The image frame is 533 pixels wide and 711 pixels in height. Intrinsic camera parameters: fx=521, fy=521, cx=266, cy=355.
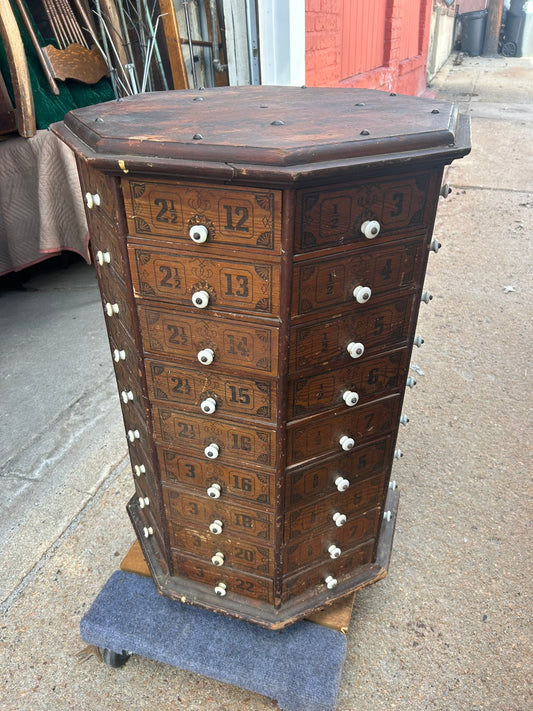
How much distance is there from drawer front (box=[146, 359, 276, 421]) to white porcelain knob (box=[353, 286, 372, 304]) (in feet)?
0.90

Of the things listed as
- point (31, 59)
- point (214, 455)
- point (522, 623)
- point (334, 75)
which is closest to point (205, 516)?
point (214, 455)

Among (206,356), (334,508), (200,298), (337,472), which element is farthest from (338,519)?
(200,298)

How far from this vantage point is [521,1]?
1764cm

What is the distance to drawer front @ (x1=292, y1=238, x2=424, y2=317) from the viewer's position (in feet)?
3.61

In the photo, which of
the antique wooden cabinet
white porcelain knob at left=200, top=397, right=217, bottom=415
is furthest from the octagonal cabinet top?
white porcelain knob at left=200, top=397, right=217, bottom=415

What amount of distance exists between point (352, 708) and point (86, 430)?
1772 mm

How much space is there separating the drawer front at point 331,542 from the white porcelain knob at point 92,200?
1048 millimetres

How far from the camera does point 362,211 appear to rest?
1.08m

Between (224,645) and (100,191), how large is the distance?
133 cm

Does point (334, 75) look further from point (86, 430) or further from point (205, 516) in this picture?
point (205, 516)

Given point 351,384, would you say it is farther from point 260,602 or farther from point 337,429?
point 260,602

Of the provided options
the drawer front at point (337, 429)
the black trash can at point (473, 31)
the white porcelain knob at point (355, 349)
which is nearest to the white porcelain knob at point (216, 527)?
the drawer front at point (337, 429)

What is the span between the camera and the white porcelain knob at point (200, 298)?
113 centimetres

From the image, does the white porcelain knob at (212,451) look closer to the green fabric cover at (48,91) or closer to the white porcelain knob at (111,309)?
the white porcelain knob at (111,309)
